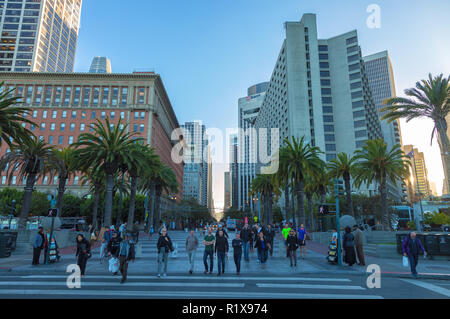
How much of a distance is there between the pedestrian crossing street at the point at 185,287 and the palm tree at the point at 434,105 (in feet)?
71.8

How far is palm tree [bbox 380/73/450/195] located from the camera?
2492 centimetres

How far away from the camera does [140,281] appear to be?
997cm

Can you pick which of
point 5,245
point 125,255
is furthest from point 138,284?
point 5,245

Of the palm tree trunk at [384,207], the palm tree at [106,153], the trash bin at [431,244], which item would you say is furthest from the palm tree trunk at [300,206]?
the palm tree at [106,153]

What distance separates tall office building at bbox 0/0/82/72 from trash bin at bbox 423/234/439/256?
137993mm

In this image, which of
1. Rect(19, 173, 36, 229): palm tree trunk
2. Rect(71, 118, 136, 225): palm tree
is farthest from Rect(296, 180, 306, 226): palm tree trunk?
Rect(19, 173, 36, 229): palm tree trunk

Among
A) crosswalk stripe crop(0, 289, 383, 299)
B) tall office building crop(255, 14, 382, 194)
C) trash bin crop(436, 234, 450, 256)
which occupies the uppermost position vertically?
tall office building crop(255, 14, 382, 194)

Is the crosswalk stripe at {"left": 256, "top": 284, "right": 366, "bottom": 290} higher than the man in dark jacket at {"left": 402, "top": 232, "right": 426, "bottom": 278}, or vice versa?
the man in dark jacket at {"left": 402, "top": 232, "right": 426, "bottom": 278}

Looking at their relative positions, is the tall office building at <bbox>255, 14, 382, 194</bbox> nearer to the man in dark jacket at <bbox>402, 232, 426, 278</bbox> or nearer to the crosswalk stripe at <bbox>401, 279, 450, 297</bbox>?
the man in dark jacket at <bbox>402, 232, 426, 278</bbox>

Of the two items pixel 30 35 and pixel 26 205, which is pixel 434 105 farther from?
pixel 30 35

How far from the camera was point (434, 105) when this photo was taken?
84.8ft

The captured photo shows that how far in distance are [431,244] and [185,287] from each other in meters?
16.3
